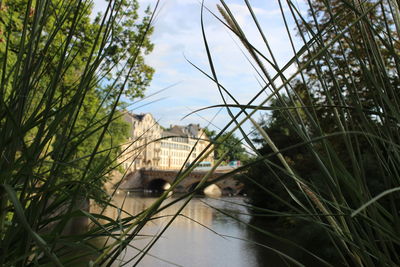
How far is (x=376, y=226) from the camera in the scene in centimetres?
66

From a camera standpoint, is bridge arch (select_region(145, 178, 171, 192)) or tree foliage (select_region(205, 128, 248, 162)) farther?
bridge arch (select_region(145, 178, 171, 192))

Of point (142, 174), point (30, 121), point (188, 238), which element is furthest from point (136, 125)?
point (30, 121)

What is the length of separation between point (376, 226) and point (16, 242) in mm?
560

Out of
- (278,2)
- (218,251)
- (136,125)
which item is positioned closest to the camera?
(278,2)

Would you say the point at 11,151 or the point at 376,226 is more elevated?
the point at 11,151

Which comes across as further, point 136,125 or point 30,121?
point 136,125

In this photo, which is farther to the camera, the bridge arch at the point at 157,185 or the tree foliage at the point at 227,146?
the bridge arch at the point at 157,185

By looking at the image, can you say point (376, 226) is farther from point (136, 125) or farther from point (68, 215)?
point (136, 125)

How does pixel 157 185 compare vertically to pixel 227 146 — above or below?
above

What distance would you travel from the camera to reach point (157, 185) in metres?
50.4

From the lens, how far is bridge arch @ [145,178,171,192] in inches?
1938

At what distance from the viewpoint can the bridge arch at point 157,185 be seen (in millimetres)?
49219

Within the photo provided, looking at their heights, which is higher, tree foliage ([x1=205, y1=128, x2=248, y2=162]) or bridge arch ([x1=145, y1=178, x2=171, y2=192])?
bridge arch ([x1=145, y1=178, x2=171, y2=192])

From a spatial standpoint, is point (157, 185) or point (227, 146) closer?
point (227, 146)
